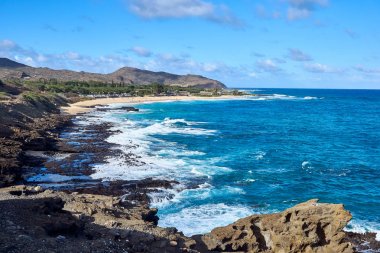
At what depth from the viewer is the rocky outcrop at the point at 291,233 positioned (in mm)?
18781

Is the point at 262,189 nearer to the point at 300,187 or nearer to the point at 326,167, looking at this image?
the point at 300,187

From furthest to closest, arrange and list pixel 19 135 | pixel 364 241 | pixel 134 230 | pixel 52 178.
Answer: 1. pixel 19 135
2. pixel 52 178
3. pixel 364 241
4. pixel 134 230

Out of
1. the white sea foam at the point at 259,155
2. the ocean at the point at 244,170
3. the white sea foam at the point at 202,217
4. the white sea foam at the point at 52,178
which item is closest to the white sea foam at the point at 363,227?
the ocean at the point at 244,170

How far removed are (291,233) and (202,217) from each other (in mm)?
9272

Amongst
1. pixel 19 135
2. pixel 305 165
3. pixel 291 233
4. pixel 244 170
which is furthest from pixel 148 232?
pixel 19 135

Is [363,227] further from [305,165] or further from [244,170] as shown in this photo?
[305,165]

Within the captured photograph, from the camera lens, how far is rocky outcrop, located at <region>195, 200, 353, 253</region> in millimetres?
18781

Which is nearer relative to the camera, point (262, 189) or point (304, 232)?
point (304, 232)

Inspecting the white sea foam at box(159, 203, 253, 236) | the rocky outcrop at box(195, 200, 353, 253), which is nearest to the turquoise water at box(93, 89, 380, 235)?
the white sea foam at box(159, 203, 253, 236)

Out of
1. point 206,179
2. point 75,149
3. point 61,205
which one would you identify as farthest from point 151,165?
point 61,205

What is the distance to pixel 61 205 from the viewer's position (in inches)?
824

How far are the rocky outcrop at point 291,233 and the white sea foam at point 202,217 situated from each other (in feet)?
13.6

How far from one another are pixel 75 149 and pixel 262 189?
2457cm

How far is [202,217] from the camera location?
90.7ft
